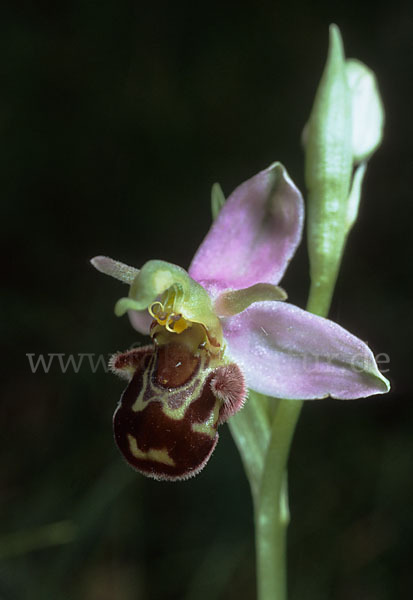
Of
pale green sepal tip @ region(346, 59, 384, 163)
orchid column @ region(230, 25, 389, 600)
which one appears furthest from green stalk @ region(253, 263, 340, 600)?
pale green sepal tip @ region(346, 59, 384, 163)

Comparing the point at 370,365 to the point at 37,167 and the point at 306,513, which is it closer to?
the point at 306,513

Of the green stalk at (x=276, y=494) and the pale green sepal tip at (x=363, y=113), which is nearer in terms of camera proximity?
the green stalk at (x=276, y=494)

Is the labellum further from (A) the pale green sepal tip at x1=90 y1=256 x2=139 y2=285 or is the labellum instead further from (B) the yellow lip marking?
(A) the pale green sepal tip at x1=90 y1=256 x2=139 y2=285

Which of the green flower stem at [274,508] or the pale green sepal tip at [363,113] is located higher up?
the pale green sepal tip at [363,113]

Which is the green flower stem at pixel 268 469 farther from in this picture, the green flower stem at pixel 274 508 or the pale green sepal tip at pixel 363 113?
the pale green sepal tip at pixel 363 113

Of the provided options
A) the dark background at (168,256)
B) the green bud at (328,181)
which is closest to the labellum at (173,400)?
the green bud at (328,181)

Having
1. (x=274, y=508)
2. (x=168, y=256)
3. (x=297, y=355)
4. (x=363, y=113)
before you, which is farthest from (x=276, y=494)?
(x=168, y=256)

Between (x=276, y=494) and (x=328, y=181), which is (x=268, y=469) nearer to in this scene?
(x=276, y=494)

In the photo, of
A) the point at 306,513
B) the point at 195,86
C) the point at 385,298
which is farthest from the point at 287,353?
the point at 195,86
